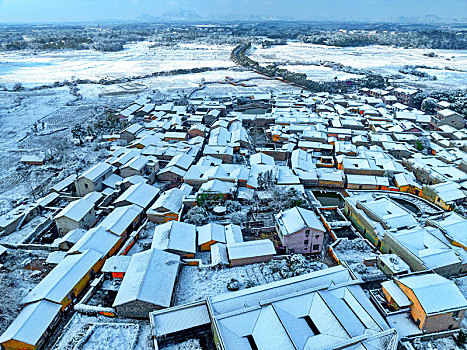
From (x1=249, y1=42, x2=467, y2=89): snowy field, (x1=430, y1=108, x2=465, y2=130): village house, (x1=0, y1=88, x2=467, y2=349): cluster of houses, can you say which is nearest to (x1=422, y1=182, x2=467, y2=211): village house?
(x1=0, y1=88, x2=467, y2=349): cluster of houses

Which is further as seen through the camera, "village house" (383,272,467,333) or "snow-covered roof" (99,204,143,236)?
"snow-covered roof" (99,204,143,236)

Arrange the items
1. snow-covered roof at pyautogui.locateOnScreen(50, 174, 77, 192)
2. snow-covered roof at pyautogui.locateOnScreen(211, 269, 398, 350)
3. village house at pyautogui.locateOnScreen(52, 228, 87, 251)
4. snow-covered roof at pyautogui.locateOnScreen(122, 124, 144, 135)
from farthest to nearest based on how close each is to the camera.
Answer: snow-covered roof at pyautogui.locateOnScreen(122, 124, 144, 135) → snow-covered roof at pyautogui.locateOnScreen(50, 174, 77, 192) → village house at pyautogui.locateOnScreen(52, 228, 87, 251) → snow-covered roof at pyautogui.locateOnScreen(211, 269, 398, 350)

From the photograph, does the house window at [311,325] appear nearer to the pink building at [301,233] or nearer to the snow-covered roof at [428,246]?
the pink building at [301,233]

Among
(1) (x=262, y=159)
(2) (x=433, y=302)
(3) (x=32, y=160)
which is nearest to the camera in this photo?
(2) (x=433, y=302)

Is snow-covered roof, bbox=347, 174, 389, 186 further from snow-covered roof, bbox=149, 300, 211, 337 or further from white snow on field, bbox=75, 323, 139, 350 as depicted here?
white snow on field, bbox=75, 323, 139, 350

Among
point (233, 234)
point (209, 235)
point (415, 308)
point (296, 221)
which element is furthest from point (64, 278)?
point (415, 308)

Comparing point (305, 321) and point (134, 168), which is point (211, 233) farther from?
point (134, 168)
